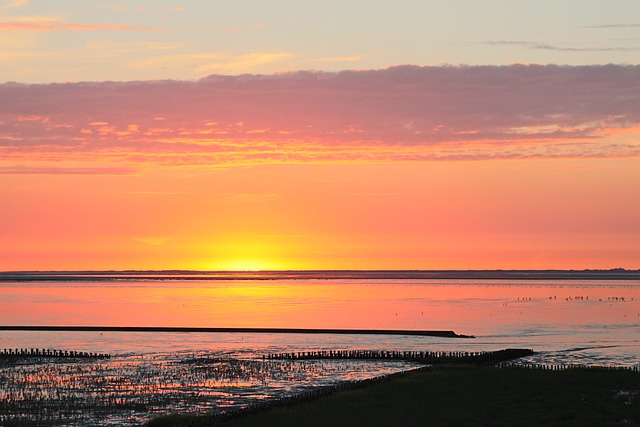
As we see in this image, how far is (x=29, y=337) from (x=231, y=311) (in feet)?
217

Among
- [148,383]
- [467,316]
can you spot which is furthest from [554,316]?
[148,383]

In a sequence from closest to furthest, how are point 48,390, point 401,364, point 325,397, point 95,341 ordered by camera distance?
point 325,397, point 48,390, point 401,364, point 95,341

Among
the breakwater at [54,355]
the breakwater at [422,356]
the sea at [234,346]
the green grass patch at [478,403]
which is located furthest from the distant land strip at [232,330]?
the green grass patch at [478,403]

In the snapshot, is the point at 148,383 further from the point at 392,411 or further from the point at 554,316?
the point at 554,316

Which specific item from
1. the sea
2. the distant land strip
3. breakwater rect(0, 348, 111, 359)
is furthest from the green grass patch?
the distant land strip

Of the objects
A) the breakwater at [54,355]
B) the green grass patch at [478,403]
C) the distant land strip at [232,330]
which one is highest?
the distant land strip at [232,330]

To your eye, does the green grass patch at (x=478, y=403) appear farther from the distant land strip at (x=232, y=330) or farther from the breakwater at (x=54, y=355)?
the distant land strip at (x=232, y=330)

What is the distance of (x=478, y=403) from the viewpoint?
177 feet

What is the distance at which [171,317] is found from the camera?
162 meters

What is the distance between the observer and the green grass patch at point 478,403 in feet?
159

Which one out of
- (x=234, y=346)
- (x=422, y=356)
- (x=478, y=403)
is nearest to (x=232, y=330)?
(x=234, y=346)

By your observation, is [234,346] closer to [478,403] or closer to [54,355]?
[54,355]

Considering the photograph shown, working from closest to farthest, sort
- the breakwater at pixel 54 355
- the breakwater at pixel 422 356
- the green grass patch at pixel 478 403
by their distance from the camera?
the green grass patch at pixel 478 403 < the breakwater at pixel 422 356 < the breakwater at pixel 54 355

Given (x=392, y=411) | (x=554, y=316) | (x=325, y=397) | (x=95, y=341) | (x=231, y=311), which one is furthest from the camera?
(x=231, y=311)
